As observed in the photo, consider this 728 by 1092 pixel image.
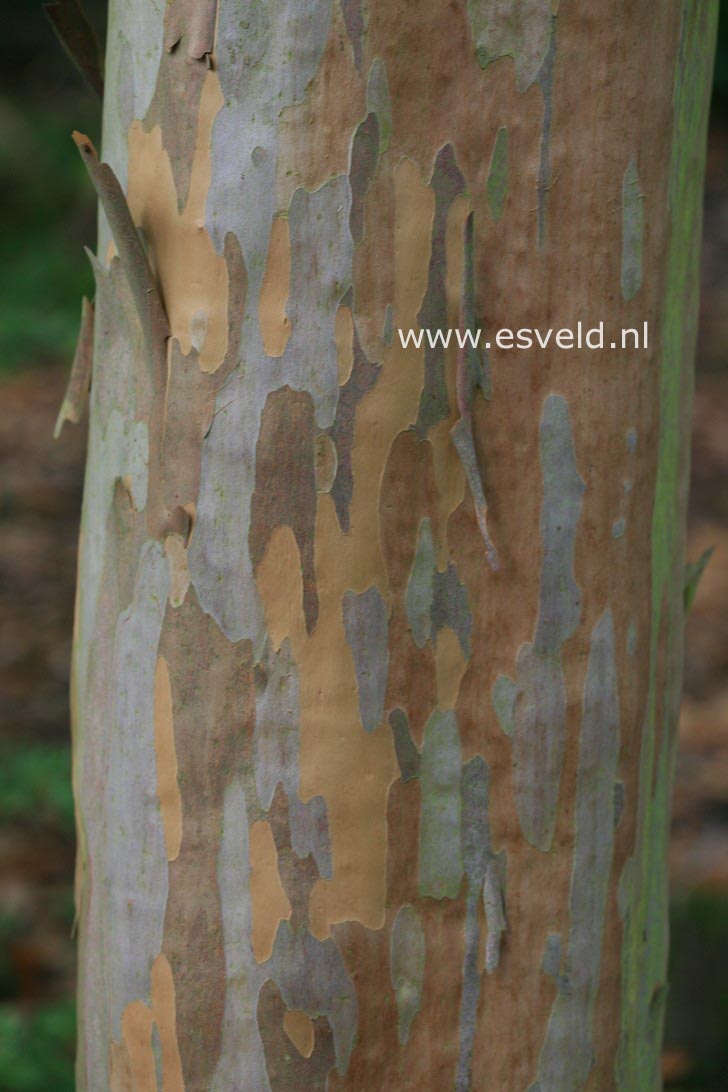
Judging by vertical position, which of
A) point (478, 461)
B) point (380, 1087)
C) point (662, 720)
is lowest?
point (380, 1087)

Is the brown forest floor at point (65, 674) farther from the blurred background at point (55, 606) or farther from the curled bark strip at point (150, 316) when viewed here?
the curled bark strip at point (150, 316)

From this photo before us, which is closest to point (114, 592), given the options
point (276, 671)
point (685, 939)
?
point (276, 671)

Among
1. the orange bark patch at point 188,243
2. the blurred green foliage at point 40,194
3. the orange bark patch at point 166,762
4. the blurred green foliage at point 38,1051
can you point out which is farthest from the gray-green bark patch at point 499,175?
the blurred green foliage at point 40,194

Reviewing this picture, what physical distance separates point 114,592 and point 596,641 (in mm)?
436

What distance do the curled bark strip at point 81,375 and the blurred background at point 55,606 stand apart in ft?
4.60

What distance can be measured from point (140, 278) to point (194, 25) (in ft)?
0.68

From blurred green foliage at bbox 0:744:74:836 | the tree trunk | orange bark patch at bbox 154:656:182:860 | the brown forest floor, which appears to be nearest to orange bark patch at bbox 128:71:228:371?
the tree trunk

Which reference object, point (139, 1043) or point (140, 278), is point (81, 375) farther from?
point (139, 1043)

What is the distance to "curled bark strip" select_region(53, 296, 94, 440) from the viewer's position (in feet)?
3.51

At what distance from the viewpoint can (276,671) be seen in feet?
3.11

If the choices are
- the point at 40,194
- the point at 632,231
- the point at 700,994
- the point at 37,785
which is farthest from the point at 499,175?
the point at 40,194

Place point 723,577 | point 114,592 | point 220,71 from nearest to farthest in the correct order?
point 220,71
point 114,592
point 723,577

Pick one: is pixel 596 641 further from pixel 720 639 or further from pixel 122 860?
pixel 720 639

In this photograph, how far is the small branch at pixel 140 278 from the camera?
935 mm
